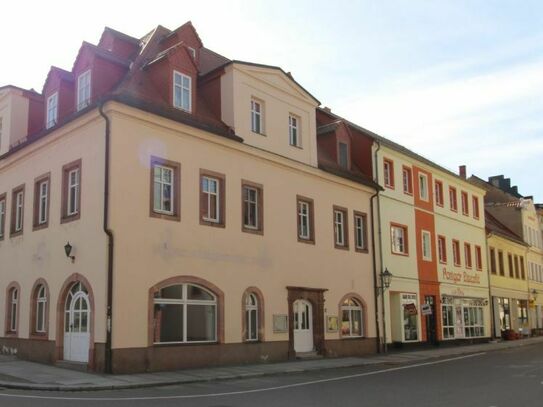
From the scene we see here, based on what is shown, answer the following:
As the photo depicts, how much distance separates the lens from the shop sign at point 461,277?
36.7m

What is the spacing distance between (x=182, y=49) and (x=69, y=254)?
7.80 m

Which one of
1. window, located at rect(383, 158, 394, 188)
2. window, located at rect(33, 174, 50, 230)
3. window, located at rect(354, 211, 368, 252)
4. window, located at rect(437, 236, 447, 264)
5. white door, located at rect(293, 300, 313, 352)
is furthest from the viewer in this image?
window, located at rect(437, 236, 447, 264)

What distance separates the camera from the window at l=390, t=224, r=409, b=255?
3183cm

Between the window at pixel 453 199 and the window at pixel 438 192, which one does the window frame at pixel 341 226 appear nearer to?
the window at pixel 438 192

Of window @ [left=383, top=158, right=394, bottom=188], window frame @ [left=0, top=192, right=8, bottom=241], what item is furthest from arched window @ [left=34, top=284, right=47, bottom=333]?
window @ [left=383, top=158, right=394, bottom=188]

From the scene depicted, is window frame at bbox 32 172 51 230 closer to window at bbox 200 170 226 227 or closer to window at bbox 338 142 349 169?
window at bbox 200 170 226 227

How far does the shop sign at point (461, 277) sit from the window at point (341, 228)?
1065cm

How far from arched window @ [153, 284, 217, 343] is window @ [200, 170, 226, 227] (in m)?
2.36

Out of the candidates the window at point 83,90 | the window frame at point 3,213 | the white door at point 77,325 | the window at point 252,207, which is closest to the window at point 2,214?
the window frame at point 3,213

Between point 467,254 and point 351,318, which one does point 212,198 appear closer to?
point 351,318

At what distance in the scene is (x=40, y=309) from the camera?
21.8 metres

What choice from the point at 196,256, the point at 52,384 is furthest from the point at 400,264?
the point at 52,384

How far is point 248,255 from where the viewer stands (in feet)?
74.1

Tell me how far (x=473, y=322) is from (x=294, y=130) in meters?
19.9
